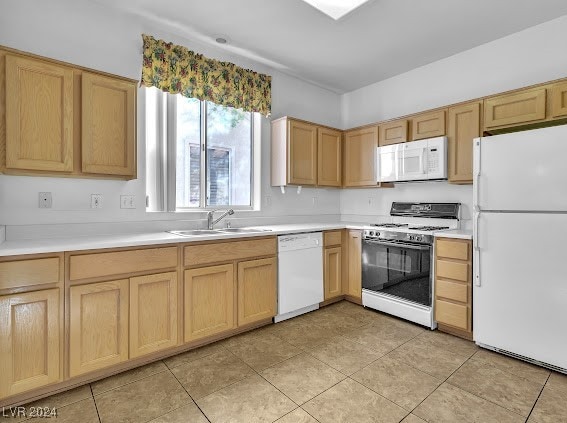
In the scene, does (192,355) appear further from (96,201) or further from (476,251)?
(476,251)

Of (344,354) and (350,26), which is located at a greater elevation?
(350,26)

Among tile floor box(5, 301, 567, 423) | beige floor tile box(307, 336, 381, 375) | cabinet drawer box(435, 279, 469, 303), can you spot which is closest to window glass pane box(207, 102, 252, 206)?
tile floor box(5, 301, 567, 423)

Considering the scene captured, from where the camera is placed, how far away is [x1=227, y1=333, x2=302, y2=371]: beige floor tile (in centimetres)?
226

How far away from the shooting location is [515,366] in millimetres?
2195

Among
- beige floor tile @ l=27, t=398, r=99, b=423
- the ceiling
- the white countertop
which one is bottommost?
beige floor tile @ l=27, t=398, r=99, b=423

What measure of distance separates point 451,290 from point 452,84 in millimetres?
2179

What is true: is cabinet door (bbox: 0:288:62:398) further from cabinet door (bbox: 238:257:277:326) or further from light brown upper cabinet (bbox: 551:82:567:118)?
light brown upper cabinet (bbox: 551:82:567:118)

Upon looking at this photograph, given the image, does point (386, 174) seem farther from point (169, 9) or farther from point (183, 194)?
point (169, 9)

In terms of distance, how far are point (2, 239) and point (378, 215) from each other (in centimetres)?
363

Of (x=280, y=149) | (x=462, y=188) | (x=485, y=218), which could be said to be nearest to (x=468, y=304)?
(x=485, y=218)

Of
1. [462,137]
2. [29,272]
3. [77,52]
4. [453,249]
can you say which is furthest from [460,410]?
[77,52]

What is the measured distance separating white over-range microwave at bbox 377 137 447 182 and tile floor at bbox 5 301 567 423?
1.59 metres

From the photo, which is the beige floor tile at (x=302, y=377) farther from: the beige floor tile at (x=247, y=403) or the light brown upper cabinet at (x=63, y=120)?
the light brown upper cabinet at (x=63, y=120)

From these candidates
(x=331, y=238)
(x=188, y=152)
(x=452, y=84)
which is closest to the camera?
(x=188, y=152)
